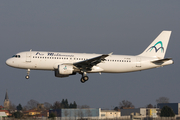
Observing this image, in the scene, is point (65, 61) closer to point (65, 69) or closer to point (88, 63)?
point (65, 69)

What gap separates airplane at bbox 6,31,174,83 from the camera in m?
47.7

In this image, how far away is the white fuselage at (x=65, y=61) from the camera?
47812 mm

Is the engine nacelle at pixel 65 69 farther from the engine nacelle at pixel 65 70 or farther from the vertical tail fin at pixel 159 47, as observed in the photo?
the vertical tail fin at pixel 159 47

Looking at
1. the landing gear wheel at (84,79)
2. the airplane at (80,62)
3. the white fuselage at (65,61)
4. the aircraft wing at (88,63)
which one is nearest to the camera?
the aircraft wing at (88,63)

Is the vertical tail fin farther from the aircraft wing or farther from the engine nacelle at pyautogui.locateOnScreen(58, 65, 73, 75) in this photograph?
the engine nacelle at pyautogui.locateOnScreen(58, 65, 73, 75)

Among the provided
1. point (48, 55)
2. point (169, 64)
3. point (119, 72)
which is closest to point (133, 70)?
point (119, 72)

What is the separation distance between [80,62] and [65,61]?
2.78 m

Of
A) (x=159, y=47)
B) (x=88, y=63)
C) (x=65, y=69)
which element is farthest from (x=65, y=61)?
(x=159, y=47)

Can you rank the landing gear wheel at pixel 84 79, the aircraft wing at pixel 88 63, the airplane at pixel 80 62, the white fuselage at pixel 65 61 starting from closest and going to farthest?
1. the aircraft wing at pixel 88 63
2. the airplane at pixel 80 62
3. the white fuselage at pixel 65 61
4. the landing gear wheel at pixel 84 79

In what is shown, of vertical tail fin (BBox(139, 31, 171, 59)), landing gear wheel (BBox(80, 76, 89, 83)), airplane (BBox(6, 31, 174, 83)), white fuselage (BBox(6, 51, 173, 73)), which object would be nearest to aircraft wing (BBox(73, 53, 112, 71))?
A: airplane (BBox(6, 31, 174, 83))

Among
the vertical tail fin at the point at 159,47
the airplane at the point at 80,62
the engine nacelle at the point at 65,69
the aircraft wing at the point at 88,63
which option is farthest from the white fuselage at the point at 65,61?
the vertical tail fin at the point at 159,47

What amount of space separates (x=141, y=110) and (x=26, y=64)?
141ft

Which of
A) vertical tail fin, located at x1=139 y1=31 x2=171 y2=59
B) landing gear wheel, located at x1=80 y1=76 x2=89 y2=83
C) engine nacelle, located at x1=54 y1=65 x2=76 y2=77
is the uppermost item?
vertical tail fin, located at x1=139 y1=31 x2=171 y2=59

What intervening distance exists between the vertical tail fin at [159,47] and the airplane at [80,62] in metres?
1.19
